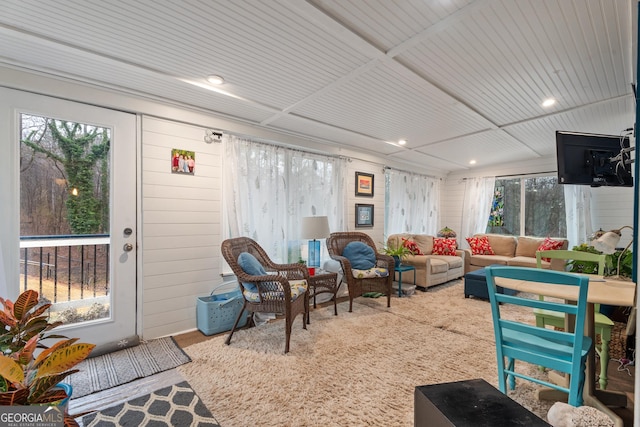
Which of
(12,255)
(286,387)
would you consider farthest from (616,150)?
(12,255)

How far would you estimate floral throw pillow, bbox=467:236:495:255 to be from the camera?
539cm

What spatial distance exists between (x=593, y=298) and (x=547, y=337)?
303mm

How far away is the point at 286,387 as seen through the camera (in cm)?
192

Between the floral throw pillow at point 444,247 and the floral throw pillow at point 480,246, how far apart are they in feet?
1.60

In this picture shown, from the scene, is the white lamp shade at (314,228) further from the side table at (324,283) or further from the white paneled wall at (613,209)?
the white paneled wall at (613,209)

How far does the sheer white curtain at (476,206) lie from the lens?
19.4 ft

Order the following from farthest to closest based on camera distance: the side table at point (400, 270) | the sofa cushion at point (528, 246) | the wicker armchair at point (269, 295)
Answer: the sofa cushion at point (528, 246) → the side table at point (400, 270) → the wicker armchair at point (269, 295)

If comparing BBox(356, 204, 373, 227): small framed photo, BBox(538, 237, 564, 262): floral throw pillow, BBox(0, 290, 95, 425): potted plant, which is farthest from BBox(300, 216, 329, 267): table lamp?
BBox(538, 237, 564, 262): floral throw pillow

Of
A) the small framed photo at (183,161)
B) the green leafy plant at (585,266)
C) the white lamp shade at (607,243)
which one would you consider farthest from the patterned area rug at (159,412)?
the green leafy plant at (585,266)

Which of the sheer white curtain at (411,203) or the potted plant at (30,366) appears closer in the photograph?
the potted plant at (30,366)

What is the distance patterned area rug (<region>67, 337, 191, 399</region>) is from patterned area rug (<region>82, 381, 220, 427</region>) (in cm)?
30

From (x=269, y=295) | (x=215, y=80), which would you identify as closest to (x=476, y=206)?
(x=269, y=295)

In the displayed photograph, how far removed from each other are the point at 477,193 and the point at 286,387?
5823 mm

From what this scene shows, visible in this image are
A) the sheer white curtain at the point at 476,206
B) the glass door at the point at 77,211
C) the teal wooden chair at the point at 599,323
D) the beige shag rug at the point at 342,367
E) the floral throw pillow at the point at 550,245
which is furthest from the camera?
the sheer white curtain at the point at 476,206
